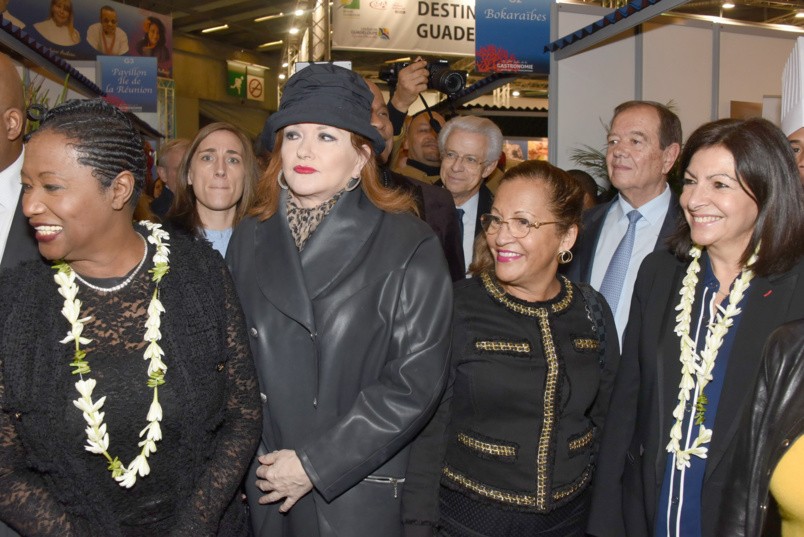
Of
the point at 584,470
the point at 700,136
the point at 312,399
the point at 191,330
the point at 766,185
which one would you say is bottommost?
the point at 584,470

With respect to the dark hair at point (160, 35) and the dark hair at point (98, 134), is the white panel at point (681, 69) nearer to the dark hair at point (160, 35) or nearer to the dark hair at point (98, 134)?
the dark hair at point (98, 134)

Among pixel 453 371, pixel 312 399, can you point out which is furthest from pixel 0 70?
pixel 453 371

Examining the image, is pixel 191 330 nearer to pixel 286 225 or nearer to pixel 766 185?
pixel 286 225

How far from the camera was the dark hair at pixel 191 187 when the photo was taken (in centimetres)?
286

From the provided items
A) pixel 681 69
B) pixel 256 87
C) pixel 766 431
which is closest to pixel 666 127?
pixel 766 431

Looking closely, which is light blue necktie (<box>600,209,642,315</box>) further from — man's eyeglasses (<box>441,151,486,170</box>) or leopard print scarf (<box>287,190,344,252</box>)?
leopard print scarf (<box>287,190,344,252</box>)

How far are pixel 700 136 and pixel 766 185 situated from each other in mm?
241

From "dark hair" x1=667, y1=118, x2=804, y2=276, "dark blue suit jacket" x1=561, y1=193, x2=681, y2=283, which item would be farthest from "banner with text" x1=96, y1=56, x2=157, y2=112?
"dark hair" x1=667, y1=118, x2=804, y2=276

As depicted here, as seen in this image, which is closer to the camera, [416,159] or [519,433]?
[519,433]

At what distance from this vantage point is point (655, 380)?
6.53 feet

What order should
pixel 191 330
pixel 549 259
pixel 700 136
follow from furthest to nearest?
pixel 549 259 → pixel 700 136 → pixel 191 330

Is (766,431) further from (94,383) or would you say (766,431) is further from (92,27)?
(92,27)

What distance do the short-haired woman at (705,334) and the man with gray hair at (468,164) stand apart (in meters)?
1.61

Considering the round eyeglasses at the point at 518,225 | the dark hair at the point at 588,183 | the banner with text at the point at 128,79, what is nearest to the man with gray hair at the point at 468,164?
the dark hair at the point at 588,183
